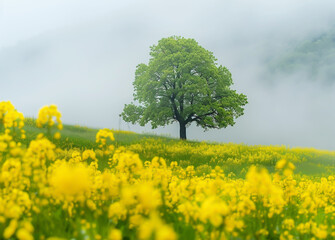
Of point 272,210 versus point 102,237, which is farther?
point 272,210

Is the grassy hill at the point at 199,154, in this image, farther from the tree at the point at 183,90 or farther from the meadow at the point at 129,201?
the meadow at the point at 129,201

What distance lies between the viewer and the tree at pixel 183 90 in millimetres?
25047

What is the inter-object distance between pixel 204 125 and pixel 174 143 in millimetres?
5542

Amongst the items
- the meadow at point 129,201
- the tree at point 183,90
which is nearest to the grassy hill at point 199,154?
the tree at point 183,90

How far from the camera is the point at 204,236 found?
3.81 m

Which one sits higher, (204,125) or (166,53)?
(166,53)

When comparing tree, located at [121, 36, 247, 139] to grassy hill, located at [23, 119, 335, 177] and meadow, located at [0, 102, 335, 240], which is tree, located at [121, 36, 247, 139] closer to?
grassy hill, located at [23, 119, 335, 177]

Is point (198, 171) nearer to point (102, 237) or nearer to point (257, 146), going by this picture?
point (257, 146)

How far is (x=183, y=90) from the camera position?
81.3 ft

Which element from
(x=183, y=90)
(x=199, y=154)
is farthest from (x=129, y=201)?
(x=183, y=90)

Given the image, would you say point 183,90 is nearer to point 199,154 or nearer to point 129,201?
point 199,154

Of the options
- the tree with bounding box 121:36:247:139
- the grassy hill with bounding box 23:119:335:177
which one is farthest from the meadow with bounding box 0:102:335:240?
the tree with bounding box 121:36:247:139

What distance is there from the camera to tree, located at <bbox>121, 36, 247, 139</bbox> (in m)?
25.0

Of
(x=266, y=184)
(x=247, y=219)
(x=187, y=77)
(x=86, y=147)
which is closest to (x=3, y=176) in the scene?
→ (x=266, y=184)
